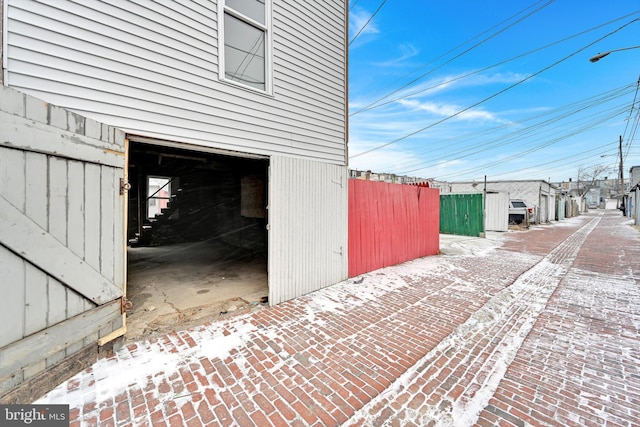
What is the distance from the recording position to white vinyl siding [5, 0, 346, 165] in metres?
2.26

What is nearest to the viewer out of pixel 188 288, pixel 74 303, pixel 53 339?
pixel 53 339

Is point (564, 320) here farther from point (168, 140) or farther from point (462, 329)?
point (168, 140)

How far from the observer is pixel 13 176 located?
1786 mm

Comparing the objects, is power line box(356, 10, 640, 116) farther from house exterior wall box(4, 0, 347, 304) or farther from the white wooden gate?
the white wooden gate

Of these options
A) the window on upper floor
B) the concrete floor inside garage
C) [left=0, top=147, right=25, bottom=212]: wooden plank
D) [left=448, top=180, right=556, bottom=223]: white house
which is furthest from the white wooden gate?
[left=448, top=180, right=556, bottom=223]: white house

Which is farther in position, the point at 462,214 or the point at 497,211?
the point at 497,211

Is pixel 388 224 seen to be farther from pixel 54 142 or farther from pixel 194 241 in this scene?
pixel 194 241

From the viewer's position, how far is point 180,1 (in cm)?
303

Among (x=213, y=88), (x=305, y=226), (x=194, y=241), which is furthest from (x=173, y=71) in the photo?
(x=194, y=241)

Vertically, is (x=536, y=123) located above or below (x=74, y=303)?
above

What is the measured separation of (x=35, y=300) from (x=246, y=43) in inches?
153

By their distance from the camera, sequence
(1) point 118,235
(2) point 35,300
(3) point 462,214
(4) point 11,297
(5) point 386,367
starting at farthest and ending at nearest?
(3) point 462,214 → (1) point 118,235 → (5) point 386,367 → (2) point 35,300 → (4) point 11,297

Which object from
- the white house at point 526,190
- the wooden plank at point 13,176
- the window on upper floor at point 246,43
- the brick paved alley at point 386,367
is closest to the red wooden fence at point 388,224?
the brick paved alley at point 386,367

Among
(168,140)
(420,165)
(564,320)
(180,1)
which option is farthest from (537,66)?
(420,165)
